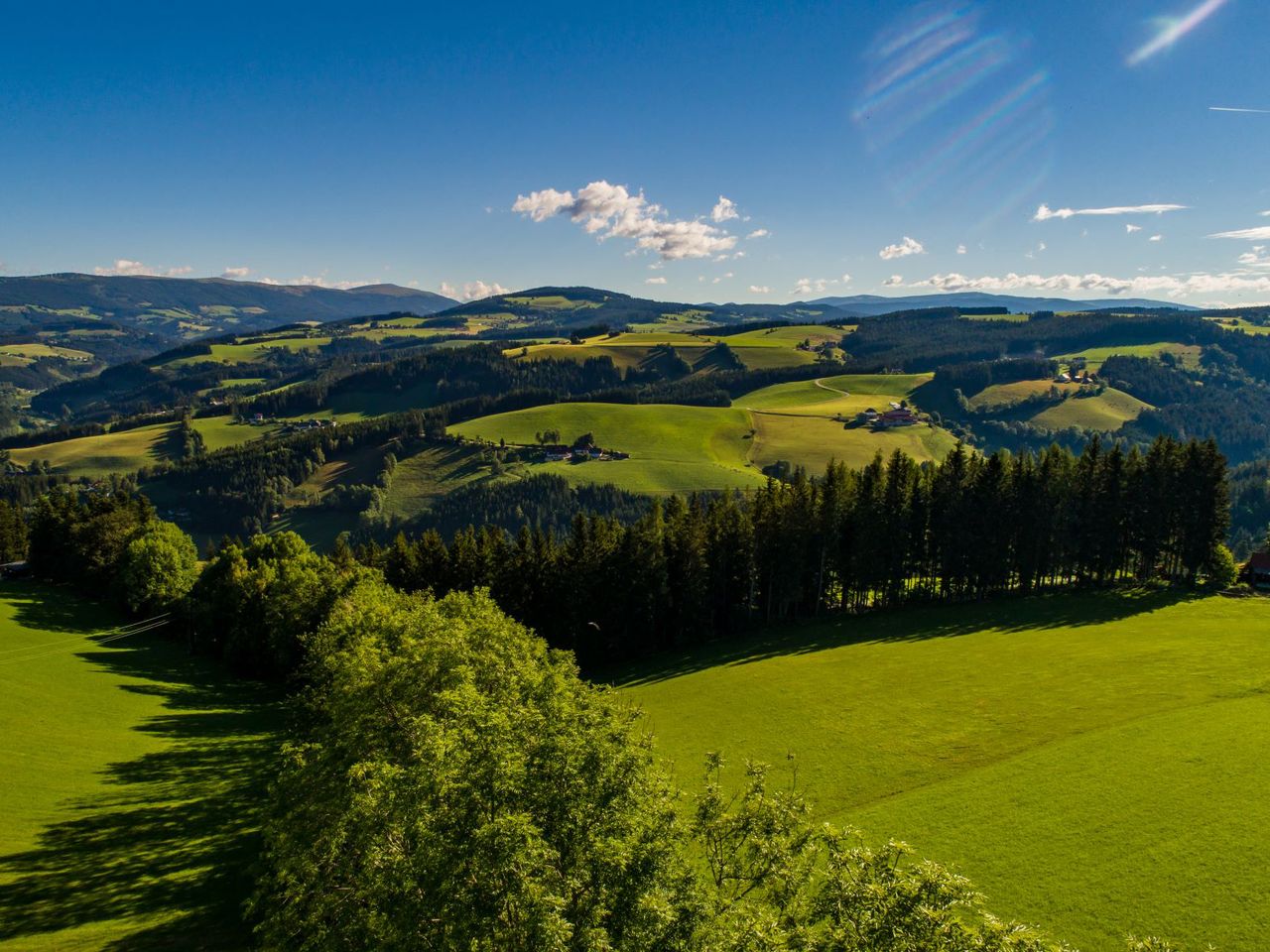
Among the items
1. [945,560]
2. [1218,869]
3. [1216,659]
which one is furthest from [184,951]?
[945,560]

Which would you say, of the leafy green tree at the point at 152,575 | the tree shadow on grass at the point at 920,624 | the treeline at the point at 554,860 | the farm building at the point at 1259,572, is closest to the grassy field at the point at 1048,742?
the tree shadow on grass at the point at 920,624

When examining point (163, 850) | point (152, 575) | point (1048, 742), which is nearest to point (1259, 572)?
point (1048, 742)

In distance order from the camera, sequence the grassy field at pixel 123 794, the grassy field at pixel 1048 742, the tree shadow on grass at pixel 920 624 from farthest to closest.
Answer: the tree shadow on grass at pixel 920 624 → the grassy field at pixel 1048 742 → the grassy field at pixel 123 794

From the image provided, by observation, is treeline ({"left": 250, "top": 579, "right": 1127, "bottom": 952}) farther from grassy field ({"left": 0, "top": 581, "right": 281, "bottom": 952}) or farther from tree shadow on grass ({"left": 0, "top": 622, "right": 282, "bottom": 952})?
grassy field ({"left": 0, "top": 581, "right": 281, "bottom": 952})

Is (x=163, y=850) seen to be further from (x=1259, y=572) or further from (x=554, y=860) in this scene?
(x=1259, y=572)

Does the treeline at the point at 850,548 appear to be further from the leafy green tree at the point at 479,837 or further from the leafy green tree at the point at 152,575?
the leafy green tree at the point at 479,837

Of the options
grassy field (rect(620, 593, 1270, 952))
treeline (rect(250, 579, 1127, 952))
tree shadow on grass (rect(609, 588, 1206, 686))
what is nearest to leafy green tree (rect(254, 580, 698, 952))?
treeline (rect(250, 579, 1127, 952))

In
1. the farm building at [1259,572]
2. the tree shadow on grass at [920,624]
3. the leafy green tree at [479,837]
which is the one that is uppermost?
the leafy green tree at [479,837]
